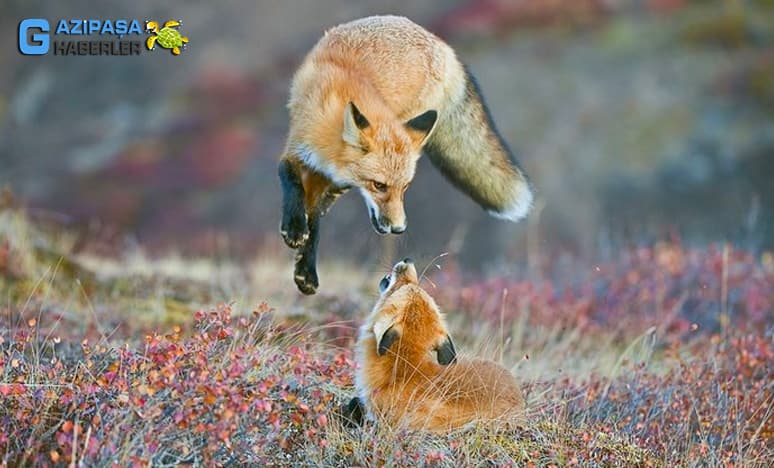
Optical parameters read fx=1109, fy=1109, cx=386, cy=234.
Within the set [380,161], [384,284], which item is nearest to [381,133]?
[380,161]

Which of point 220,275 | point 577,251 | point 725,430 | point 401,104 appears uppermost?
point 401,104

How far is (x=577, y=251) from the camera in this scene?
18.4 metres

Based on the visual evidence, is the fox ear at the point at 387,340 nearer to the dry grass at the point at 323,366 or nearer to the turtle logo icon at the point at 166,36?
the dry grass at the point at 323,366

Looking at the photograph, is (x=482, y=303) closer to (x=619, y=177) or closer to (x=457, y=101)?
(x=457, y=101)

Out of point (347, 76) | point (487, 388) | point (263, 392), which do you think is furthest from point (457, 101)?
point (263, 392)

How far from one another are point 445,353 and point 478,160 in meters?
2.36

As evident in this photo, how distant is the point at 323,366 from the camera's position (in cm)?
609

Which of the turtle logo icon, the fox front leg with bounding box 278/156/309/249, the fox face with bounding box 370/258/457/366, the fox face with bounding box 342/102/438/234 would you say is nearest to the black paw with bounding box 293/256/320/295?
the fox front leg with bounding box 278/156/309/249

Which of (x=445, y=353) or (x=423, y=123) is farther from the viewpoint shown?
(x=423, y=123)

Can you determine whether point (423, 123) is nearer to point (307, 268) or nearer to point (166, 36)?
point (307, 268)

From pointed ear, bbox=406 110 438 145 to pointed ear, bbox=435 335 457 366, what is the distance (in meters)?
1.75

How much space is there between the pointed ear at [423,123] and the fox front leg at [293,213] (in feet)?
2.61

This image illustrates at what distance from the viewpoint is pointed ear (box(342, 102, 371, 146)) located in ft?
21.6

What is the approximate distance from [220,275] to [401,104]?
13.0ft
